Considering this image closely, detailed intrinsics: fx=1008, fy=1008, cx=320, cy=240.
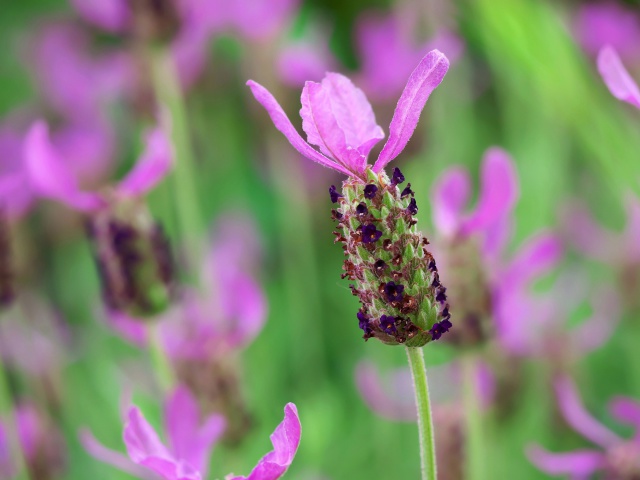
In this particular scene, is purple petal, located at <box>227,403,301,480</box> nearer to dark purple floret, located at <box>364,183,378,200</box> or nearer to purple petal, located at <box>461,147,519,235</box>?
dark purple floret, located at <box>364,183,378,200</box>

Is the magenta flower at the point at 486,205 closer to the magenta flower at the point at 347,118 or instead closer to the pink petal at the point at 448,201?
the pink petal at the point at 448,201

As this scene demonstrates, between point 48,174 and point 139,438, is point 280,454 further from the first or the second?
point 48,174

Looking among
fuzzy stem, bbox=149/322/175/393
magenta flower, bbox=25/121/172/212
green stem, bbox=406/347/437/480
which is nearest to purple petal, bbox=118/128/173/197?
magenta flower, bbox=25/121/172/212

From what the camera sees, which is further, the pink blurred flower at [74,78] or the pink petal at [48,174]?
the pink blurred flower at [74,78]

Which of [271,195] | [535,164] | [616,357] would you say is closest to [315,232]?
[271,195]

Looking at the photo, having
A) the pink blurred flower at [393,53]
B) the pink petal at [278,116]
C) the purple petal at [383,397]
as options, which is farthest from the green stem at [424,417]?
the pink blurred flower at [393,53]
